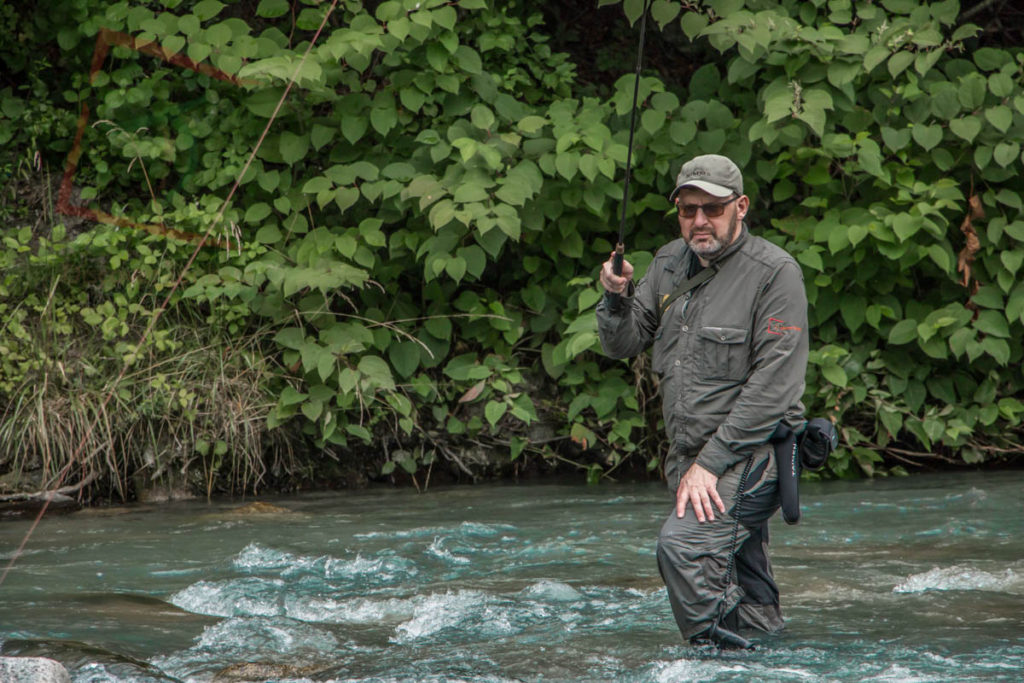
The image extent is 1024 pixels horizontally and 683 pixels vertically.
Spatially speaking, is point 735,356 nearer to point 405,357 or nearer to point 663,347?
point 663,347

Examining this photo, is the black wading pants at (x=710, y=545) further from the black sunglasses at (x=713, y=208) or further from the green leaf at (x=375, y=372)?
the green leaf at (x=375, y=372)

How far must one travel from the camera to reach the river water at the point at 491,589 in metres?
4.39

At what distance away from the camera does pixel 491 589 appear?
224 inches

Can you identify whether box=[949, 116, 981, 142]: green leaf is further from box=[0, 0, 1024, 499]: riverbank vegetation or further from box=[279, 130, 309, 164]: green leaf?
box=[279, 130, 309, 164]: green leaf

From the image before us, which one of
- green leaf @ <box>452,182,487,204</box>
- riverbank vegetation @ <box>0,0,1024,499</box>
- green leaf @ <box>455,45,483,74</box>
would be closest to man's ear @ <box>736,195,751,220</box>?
riverbank vegetation @ <box>0,0,1024,499</box>

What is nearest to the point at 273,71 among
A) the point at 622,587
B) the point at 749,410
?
the point at 622,587

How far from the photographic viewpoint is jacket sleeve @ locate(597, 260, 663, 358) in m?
4.46

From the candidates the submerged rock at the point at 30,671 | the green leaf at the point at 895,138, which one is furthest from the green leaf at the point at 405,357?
the submerged rock at the point at 30,671

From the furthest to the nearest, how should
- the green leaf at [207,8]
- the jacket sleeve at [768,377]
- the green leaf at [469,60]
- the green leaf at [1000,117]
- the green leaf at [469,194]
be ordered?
the green leaf at [469,60]
the green leaf at [207,8]
the green leaf at [469,194]
the green leaf at [1000,117]
the jacket sleeve at [768,377]

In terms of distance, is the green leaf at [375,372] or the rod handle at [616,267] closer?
the rod handle at [616,267]

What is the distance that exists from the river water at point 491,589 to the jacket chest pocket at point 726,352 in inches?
38.3

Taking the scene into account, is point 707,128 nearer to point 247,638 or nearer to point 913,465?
point 913,465

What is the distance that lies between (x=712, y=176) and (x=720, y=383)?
2.28 feet

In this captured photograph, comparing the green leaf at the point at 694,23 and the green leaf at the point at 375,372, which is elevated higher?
the green leaf at the point at 694,23
